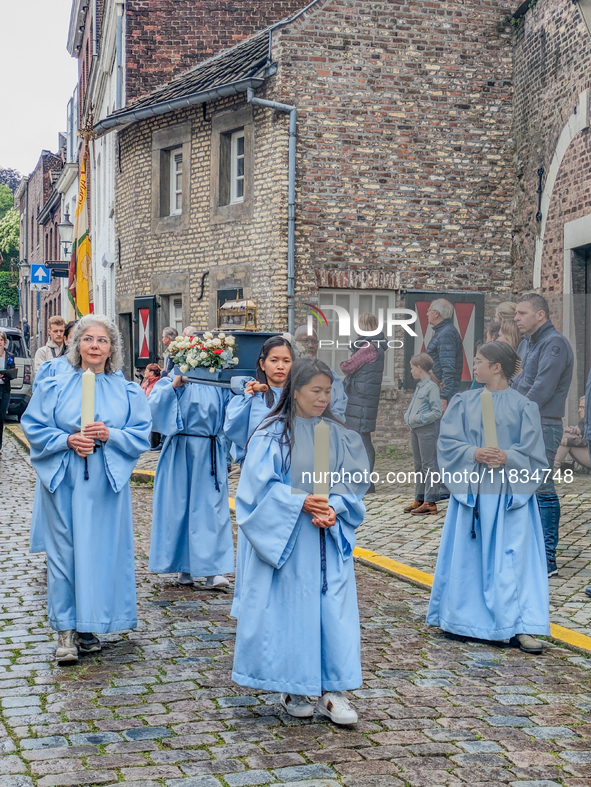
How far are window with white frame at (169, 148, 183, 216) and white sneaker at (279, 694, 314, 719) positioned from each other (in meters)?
15.4

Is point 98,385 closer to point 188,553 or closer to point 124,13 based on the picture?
point 188,553

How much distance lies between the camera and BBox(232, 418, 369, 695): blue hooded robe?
4.38 metres

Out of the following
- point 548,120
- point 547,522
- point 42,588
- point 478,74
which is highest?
point 478,74

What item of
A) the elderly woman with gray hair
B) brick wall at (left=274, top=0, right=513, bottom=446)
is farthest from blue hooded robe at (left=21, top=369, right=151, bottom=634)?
brick wall at (left=274, top=0, right=513, bottom=446)

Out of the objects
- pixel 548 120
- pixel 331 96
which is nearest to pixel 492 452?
pixel 548 120

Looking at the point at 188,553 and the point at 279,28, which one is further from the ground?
the point at 279,28

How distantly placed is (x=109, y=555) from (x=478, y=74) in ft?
42.3

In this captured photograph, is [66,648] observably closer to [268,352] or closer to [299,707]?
[299,707]

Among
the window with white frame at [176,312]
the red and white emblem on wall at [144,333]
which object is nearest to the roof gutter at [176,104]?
the window with white frame at [176,312]

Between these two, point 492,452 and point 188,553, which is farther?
point 188,553

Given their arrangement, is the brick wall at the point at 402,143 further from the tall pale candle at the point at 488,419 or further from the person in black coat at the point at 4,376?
the tall pale candle at the point at 488,419

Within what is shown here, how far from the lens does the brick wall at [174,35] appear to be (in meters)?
20.2

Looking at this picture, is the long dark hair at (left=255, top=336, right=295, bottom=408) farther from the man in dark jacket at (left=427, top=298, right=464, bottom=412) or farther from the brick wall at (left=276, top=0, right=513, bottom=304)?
the brick wall at (left=276, top=0, right=513, bottom=304)

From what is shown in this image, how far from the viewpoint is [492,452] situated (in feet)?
18.5
